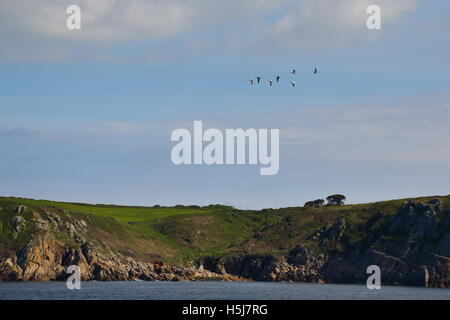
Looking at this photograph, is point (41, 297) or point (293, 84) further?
point (41, 297)
